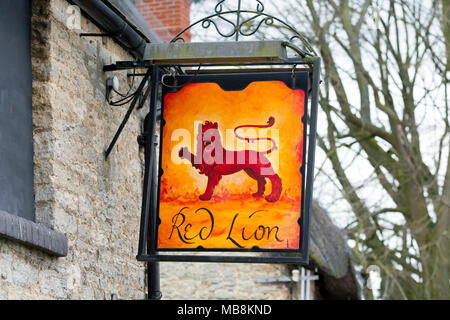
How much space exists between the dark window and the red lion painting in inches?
42.1

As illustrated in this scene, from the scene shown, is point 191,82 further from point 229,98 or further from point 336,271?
point 336,271

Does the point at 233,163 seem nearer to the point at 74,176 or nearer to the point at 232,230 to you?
the point at 232,230

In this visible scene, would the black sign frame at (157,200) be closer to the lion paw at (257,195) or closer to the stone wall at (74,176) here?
the lion paw at (257,195)

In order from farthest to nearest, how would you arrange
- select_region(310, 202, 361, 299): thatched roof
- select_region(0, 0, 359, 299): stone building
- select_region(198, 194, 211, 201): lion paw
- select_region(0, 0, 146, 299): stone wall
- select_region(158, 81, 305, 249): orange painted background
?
1. select_region(310, 202, 361, 299): thatched roof
2. select_region(198, 194, 211, 201): lion paw
3. select_region(158, 81, 305, 249): orange painted background
4. select_region(0, 0, 146, 299): stone wall
5. select_region(0, 0, 359, 299): stone building

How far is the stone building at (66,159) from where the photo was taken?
580 cm

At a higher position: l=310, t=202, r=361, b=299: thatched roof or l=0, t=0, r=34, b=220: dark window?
l=310, t=202, r=361, b=299: thatched roof

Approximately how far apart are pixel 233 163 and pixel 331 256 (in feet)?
27.2

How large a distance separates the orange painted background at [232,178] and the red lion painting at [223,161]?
3 cm

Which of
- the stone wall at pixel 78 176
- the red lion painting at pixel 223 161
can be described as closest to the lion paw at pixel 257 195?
the red lion painting at pixel 223 161

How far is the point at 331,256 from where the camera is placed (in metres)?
14.2

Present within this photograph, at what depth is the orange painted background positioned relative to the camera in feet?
19.8

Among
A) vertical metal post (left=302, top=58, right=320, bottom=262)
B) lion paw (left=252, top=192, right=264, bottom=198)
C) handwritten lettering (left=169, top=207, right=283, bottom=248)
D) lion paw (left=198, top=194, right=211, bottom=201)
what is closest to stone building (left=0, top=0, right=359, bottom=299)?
handwritten lettering (left=169, top=207, right=283, bottom=248)

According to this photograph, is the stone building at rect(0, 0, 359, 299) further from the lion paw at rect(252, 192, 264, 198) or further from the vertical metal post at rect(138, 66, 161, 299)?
the lion paw at rect(252, 192, 264, 198)
